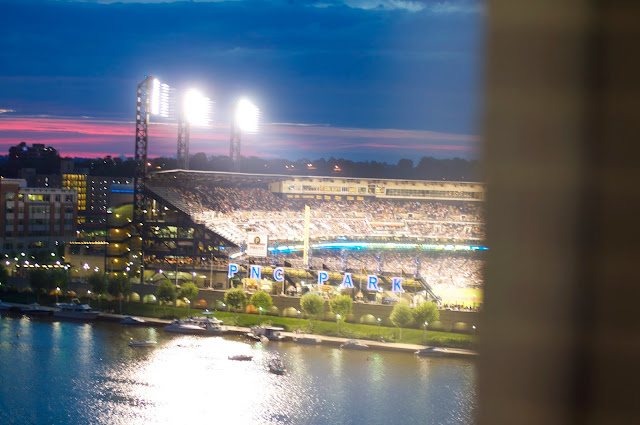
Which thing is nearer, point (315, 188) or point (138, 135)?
point (138, 135)

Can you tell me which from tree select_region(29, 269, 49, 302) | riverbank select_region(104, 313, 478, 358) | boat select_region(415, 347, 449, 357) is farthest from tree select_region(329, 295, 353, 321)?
tree select_region(29, 269, 49, 302)

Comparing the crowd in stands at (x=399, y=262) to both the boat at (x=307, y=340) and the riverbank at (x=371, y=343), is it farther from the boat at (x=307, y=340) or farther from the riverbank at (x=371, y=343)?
the boat at (x=307, y=340)

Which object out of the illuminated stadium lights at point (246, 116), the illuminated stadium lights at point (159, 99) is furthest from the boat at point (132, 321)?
the illuminated stadium lights at point (246, 116)

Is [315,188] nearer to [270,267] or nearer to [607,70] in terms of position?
[270,267]

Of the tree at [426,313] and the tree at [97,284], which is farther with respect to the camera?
the tree at [97,284]

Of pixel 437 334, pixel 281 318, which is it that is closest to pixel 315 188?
pixel 281 318

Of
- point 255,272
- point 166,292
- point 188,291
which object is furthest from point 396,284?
point 166,292

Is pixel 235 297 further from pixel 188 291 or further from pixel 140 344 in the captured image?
pixel 140 344
